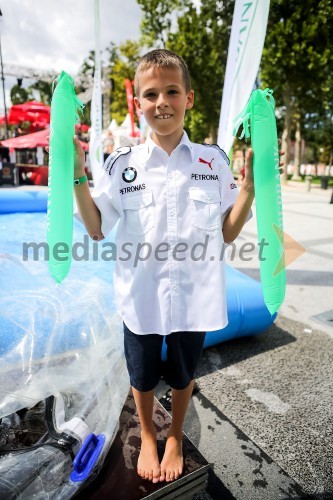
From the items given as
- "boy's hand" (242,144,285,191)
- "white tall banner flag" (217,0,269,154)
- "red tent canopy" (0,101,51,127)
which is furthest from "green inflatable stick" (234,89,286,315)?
"red tent canopy" (0,101,51,127)

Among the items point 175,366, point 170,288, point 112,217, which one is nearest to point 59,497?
point 175,366

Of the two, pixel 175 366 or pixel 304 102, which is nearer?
pixel 175 366

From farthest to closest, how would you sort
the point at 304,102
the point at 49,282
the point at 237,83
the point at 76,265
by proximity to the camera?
Result: the point at 304,102, the point at 237,83, the point at 76,265, the point at 49,282

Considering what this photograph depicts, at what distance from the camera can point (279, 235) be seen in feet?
3.91

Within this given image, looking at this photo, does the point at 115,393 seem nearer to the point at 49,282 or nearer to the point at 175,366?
the point at 175,366

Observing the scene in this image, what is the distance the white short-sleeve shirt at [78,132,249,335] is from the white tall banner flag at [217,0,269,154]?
93.4 inches

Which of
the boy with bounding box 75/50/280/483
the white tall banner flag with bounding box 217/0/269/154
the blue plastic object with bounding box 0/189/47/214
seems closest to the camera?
the boy with bounding box 75/50/280/483

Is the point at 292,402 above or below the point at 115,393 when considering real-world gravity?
below

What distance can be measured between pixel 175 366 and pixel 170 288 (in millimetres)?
336

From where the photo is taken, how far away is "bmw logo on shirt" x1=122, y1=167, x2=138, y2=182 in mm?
1254

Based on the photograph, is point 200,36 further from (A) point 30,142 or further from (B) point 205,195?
(B) point 205,195

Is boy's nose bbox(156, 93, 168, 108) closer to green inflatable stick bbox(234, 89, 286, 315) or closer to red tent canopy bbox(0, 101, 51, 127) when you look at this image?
green inflatable stick bbox(234, 89, 286, 315)

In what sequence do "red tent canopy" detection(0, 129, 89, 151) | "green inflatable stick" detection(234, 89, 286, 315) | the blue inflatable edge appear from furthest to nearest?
1. "red tent canopy" detection(0, 129, 89, 151)
2. the blue inflatable edge
3. "green inflatable stick" detection(234, 89, 286, 315)

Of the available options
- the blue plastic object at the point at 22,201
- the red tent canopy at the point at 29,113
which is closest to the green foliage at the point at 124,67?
the red tent canopy at the point at 29,113
